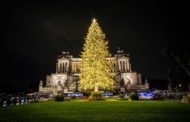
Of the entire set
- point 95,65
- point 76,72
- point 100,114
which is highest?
point 76,72

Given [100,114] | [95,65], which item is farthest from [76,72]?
[100,114]

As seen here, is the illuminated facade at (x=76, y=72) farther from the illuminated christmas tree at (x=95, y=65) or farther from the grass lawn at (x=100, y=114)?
the grass lawn at (x=100, y=114)

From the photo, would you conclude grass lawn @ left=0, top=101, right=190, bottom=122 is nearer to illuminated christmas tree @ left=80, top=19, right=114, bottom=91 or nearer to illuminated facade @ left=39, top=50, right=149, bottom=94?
illuminated christmas tree @ left=80, top=19, right=114, bottom=91

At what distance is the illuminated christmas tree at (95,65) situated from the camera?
51.1 m

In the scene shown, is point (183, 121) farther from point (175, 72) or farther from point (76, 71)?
point (76, 71)

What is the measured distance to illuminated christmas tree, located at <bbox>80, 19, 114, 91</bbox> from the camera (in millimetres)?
51062

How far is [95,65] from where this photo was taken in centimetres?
5141

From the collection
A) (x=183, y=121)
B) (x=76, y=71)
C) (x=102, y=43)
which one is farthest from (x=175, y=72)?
(x=76, y=71)

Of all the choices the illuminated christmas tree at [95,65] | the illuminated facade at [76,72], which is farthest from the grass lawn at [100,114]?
the illuminated facade at [76,72]

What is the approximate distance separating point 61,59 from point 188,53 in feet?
386

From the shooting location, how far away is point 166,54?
51094 millimetres

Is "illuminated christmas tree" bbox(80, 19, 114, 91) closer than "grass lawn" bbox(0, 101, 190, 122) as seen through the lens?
No

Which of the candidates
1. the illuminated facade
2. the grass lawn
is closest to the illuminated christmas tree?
the grass lawn

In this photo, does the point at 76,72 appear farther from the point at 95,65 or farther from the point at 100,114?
the point at 100,114
